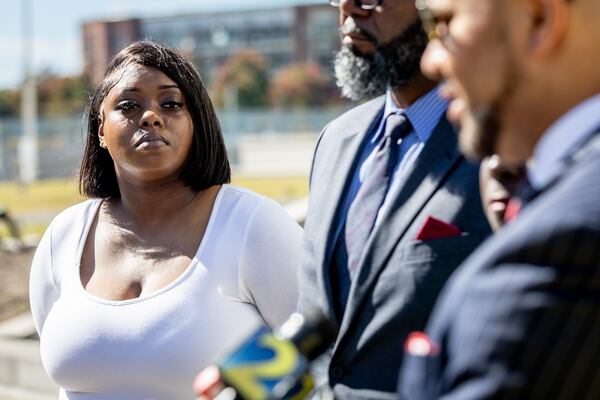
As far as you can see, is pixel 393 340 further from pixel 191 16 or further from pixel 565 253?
pixel 191 16

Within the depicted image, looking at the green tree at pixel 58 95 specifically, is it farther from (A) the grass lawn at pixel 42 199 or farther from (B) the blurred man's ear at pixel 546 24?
(B) the blurred man's ear at pixel 546 24

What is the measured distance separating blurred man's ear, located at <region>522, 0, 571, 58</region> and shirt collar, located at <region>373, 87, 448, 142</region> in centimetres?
117

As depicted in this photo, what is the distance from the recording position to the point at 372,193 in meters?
2.47

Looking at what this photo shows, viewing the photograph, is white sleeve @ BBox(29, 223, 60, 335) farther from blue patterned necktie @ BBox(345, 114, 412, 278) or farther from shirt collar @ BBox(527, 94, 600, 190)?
shirt collar @ BBox(527, 94, 600, 190)

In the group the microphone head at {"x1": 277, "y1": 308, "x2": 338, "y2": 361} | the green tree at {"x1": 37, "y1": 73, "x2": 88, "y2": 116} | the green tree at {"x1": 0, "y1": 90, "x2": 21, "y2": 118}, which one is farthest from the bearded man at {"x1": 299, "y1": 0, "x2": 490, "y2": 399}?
the green tree at {"x1": 0, "y1": 90, "x2": 21, "y2": 118}

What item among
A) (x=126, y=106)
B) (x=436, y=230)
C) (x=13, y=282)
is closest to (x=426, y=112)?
(x=436, y=230)

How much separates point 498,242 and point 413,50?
139 centimetres

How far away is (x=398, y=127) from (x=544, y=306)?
1.41 metres

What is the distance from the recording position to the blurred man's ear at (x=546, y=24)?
1.24 metres

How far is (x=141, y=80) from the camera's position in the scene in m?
3.19

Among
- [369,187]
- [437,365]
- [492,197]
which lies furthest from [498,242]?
[369,187]

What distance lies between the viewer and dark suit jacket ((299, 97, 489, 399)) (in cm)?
222

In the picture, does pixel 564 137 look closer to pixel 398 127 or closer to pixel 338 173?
pixel 398 127

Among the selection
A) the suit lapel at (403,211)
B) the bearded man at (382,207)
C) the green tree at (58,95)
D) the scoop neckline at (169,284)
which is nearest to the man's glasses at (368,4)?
the bearded man at (382,207)
